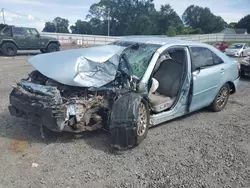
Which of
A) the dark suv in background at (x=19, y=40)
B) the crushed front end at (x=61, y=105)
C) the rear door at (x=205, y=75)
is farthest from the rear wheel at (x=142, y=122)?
the dark suv in background at (x=19, y=40)

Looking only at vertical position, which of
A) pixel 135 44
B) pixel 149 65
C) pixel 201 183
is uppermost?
pixel 135 44

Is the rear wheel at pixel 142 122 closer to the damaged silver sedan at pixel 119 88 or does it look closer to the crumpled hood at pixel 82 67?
the damaged silver sedan at pixel 119 88

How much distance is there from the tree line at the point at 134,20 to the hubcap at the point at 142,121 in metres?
64.1

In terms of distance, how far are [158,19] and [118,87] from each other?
67.9 meters

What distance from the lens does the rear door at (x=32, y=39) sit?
16172mm

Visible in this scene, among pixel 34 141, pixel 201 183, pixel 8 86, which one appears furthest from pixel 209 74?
pixel 8 86

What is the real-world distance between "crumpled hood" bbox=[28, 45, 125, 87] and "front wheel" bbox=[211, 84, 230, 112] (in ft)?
7.62

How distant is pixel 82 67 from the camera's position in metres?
3.95

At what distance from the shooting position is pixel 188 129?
4438 millimetres

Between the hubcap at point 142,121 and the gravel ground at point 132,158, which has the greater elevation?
the hubcap at point 142,121

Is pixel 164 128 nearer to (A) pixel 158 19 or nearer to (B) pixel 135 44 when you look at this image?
(B) pixel 135 44

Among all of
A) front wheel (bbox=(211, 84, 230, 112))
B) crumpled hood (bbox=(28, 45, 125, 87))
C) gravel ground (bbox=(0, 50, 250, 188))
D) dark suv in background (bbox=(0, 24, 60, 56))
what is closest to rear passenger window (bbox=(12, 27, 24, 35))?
dark suv in background (bbox=(0, 24, 60, 56))

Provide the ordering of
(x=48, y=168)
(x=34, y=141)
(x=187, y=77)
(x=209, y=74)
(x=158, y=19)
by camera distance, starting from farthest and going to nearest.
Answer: (x=158, y=19)
(x=209, y=74)
(x=187, y=77)
(x=34, y=141)
(x=48, y=168)

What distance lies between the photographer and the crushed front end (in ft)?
11.4
